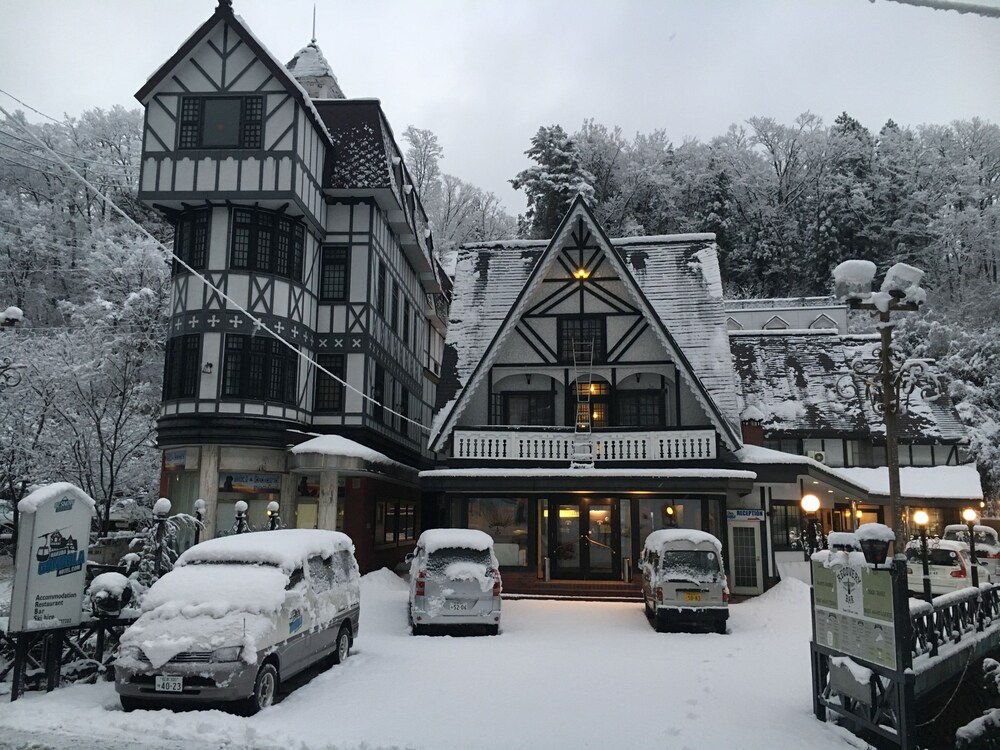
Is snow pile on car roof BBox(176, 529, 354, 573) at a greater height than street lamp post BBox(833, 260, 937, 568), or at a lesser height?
lesser

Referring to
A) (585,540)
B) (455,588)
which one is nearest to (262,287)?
(585,540)

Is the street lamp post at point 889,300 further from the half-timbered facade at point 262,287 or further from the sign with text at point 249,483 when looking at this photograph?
the sign with text at point 249,483

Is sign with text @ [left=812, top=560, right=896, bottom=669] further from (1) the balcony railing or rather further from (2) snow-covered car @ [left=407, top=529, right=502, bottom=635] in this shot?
(1) the balcony railing

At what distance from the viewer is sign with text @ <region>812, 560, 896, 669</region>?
865cm

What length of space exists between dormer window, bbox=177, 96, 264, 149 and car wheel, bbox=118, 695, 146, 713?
18.5 meters

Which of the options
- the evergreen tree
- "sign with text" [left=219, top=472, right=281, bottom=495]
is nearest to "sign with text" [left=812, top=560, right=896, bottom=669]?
"sign with text" [left=219, top=472, right=281, bottom=495]

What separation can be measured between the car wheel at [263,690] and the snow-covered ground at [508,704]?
0.14 metres

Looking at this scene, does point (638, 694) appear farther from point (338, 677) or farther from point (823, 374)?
point (823, 374)

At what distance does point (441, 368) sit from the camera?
2556 cm

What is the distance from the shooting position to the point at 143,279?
35.0m

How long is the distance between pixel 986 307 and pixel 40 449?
48026 millimetres

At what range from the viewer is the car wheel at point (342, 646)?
1257 cm

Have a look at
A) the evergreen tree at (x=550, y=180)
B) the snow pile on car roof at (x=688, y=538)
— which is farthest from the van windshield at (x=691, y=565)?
the evergreen tree at (x=550, y=180)

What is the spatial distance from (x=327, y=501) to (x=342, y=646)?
11569 millimetres
